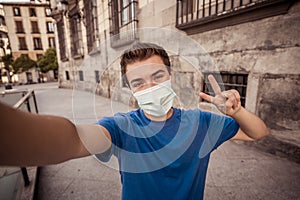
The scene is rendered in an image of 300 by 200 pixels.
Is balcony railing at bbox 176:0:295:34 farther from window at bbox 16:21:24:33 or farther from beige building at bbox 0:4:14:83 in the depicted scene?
window at bbox 16:21:24:33

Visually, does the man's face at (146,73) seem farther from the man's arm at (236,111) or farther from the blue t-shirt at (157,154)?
the man's arm at (236,111)

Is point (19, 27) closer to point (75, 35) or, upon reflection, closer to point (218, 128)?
point (75, 35)

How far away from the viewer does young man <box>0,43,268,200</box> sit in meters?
0.88

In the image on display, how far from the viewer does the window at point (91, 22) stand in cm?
775

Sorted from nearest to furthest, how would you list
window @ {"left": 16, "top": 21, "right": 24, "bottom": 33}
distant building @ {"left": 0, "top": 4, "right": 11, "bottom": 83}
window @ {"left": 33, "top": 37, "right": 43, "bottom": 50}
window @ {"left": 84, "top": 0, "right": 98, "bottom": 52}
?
window @ {"left": 84, "top": 0, "right": 98, "bottom": 52} → distant building @ {"left": 0, "top": 4, "right": 11, "bottom": 83} → window @ {"left": 16, "top": 21, "right": 24, "bottom": 33} → window @ {"left": 33, "top": 37, "right": 43, "bottom": 50}

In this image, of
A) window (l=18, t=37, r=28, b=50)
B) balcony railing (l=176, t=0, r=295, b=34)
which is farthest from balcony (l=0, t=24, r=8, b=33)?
balcony railing (l=176, t=0, r=295, b=34)

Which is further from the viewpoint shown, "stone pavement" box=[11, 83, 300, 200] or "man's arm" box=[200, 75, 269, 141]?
"stone pavement" box=[11, 83, 300, 200]

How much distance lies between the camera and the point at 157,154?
2.93 feet

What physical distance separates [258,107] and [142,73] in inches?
103

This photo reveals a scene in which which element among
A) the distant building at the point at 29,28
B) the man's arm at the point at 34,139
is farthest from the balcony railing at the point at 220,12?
the distant building at the point at 29,28

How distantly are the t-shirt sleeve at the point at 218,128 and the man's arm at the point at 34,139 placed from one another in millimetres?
760

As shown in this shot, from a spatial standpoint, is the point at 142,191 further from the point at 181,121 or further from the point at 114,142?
the point at 181,121

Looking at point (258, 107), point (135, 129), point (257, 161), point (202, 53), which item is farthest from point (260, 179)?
point (202, 53)

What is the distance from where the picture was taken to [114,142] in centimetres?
82
